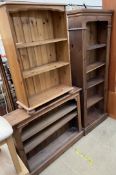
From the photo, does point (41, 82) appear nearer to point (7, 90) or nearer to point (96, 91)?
point (7, 90)

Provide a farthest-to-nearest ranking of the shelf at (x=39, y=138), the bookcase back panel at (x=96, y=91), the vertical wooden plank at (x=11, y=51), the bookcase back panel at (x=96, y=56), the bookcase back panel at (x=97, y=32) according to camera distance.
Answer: the bookcase back panel at (x=96, y=91) → the bookcase back panel at (x=96, y=56) → the bookcase back panel at (x=97, y=32) → the shelf at (x=39, y=138) → the vertical wooden plank at (x=11, y=51)

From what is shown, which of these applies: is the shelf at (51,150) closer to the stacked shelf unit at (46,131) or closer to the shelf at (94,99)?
the stacked shelf unit at (46,131)

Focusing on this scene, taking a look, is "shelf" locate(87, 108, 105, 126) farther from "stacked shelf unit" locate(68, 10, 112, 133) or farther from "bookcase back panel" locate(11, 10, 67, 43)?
"bookcase back panel" locate(11, 10, 67, 43)

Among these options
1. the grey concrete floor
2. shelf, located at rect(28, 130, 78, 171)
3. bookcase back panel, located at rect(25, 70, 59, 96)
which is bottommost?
the grey concrete floor

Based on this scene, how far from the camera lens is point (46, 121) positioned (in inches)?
70.9

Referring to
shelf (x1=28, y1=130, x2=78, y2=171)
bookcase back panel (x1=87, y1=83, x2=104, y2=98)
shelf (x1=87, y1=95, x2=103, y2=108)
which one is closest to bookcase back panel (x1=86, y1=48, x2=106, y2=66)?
bookcase back panel (x1=87, y1=83, x2=104, y2=98)

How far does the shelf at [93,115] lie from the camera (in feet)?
7.95

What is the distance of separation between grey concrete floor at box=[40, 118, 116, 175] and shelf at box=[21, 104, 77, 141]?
0.55 m

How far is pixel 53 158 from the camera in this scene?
191 centimetres

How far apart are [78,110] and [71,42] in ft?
3.05

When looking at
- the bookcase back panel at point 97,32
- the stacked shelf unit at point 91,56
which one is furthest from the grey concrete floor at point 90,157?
the bookcase back panel at point 97,32

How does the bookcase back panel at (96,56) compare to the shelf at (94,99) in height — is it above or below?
above

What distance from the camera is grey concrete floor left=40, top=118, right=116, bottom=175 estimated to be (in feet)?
5.81

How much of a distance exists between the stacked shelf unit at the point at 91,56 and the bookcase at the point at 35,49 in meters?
0.18
